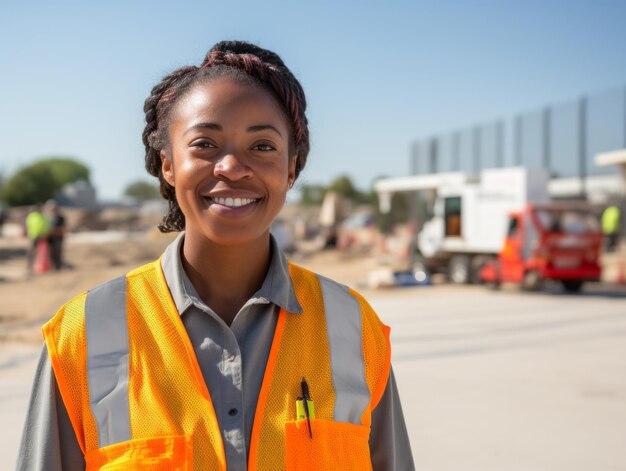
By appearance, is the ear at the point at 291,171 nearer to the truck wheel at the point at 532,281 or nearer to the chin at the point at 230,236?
the chin at the point at 230,236

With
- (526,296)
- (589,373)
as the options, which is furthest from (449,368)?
(526,296)

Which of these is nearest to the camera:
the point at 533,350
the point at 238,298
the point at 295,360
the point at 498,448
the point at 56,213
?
the point at 295,360

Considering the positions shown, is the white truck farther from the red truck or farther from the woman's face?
the woman's face

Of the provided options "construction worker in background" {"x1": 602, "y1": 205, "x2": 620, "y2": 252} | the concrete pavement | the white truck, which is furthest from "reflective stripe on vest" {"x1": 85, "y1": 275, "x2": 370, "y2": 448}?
"construction worker in background" {"x1": 602, "y1": 205, "x2": 620, "y2": 252}

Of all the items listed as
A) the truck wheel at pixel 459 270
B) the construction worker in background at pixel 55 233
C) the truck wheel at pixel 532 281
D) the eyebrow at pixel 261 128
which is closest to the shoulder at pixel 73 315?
the eyebrow at pixel 261 128

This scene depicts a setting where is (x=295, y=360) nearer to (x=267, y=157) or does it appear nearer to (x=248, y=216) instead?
(x=248, y=216)

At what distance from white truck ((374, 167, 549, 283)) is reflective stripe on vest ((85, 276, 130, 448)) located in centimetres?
1416

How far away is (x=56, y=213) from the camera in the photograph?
19.3m

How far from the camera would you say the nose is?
1.68 meters

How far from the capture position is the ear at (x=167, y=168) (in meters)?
1.85

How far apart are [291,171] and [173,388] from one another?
685 millimetres

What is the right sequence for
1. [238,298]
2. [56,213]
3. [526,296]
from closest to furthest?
[238,298], [526,296], [56,213]

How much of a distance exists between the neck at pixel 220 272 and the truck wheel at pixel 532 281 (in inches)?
509

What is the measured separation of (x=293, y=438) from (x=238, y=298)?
40cm
